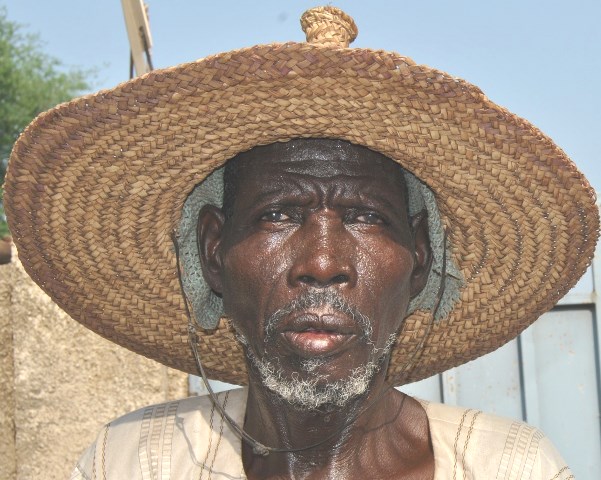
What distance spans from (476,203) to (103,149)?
0.90 meters

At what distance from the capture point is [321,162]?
2.30m

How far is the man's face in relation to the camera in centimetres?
218

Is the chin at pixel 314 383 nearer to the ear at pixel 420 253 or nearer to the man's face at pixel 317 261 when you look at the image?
the man's face at pixel 317 261

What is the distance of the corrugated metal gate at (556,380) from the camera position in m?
4.26

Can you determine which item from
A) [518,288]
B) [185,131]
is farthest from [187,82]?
[518,288]

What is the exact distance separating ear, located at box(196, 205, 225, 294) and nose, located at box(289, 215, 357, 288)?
326 mm

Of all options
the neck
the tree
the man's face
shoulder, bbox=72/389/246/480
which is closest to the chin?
the man's face

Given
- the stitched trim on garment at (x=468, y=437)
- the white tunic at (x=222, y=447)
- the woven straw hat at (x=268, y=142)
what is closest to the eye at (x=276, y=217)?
the woven straw hat at (x=268, y=142)

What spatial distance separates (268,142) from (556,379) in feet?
8.27

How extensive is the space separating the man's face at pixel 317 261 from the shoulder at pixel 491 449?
281 millimetres

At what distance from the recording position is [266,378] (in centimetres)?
229

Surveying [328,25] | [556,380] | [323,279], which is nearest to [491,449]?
[323,279]

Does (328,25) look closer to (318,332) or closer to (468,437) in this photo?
(318,332)

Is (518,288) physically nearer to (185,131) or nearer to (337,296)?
(337,296)
